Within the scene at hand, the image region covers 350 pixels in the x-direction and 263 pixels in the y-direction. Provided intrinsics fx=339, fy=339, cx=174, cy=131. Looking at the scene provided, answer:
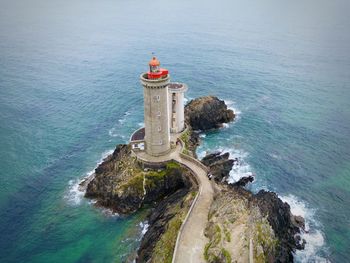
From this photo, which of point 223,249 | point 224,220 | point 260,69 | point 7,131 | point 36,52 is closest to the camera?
point 223,249

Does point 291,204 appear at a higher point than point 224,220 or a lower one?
lower

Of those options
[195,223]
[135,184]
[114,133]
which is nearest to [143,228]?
[135,184]

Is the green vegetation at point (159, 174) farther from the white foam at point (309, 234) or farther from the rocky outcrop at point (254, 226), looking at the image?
the white foam at point (309, 234)

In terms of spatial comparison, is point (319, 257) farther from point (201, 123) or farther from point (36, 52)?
point (36, 52)

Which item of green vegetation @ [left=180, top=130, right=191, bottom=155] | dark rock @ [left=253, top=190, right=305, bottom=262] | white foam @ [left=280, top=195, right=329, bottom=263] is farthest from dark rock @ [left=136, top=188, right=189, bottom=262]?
white foam @ [left=280, top=195, right=329, bottom=263]

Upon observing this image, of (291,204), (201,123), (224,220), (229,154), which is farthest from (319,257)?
(201,123)

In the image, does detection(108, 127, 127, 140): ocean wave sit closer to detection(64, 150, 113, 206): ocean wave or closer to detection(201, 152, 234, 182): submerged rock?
detection(64, 150, 113, 206): ocean wave

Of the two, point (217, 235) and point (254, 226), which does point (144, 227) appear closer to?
point (217, 235)
